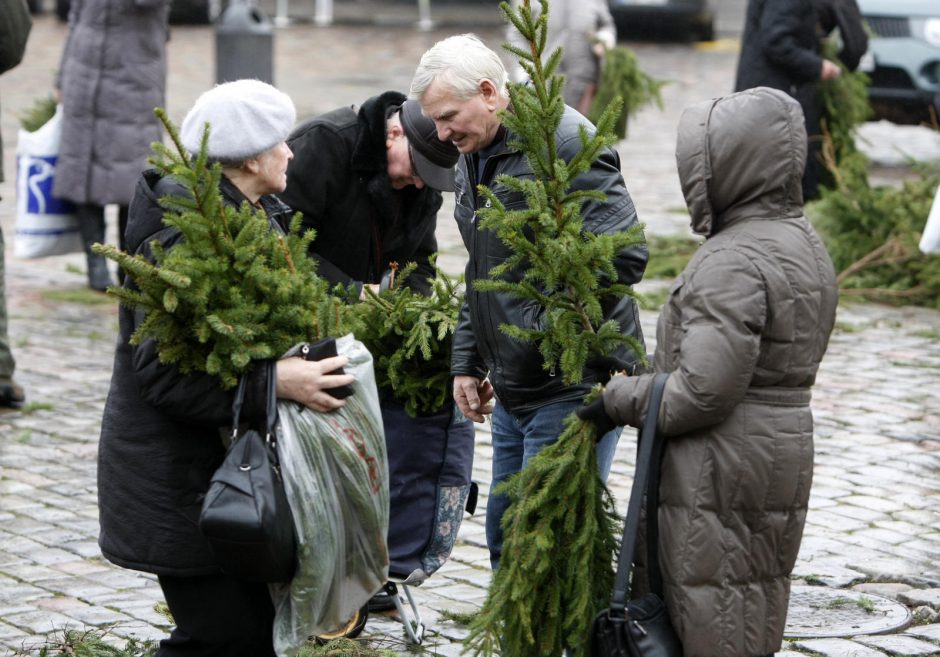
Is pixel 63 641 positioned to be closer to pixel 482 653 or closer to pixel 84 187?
pixel 482 653

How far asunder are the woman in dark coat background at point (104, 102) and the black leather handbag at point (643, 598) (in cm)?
634

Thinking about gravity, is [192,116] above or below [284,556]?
above

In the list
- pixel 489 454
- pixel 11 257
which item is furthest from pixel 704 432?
pixel 11 257

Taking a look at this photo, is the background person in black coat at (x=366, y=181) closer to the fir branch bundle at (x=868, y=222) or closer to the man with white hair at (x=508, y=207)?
the man with white hair at (x=508, y=207)

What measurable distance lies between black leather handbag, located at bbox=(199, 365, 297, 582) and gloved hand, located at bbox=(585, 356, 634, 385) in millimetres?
882

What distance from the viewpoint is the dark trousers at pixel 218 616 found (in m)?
3.59

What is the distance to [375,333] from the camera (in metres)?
4.59

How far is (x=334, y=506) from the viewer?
11.6 feet

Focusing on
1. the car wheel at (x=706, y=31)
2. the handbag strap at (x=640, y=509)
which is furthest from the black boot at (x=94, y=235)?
the car wheel at (x=706, y=31)

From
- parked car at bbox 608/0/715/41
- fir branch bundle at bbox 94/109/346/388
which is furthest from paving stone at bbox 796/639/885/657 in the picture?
parked car at bbox 608/0/715/41

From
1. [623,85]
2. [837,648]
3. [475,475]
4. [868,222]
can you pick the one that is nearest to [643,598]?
[837,648]

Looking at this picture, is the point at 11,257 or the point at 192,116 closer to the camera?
the point at 192,116

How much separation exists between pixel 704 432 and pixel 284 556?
98 centimetres

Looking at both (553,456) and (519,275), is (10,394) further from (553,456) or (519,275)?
(553,456)
